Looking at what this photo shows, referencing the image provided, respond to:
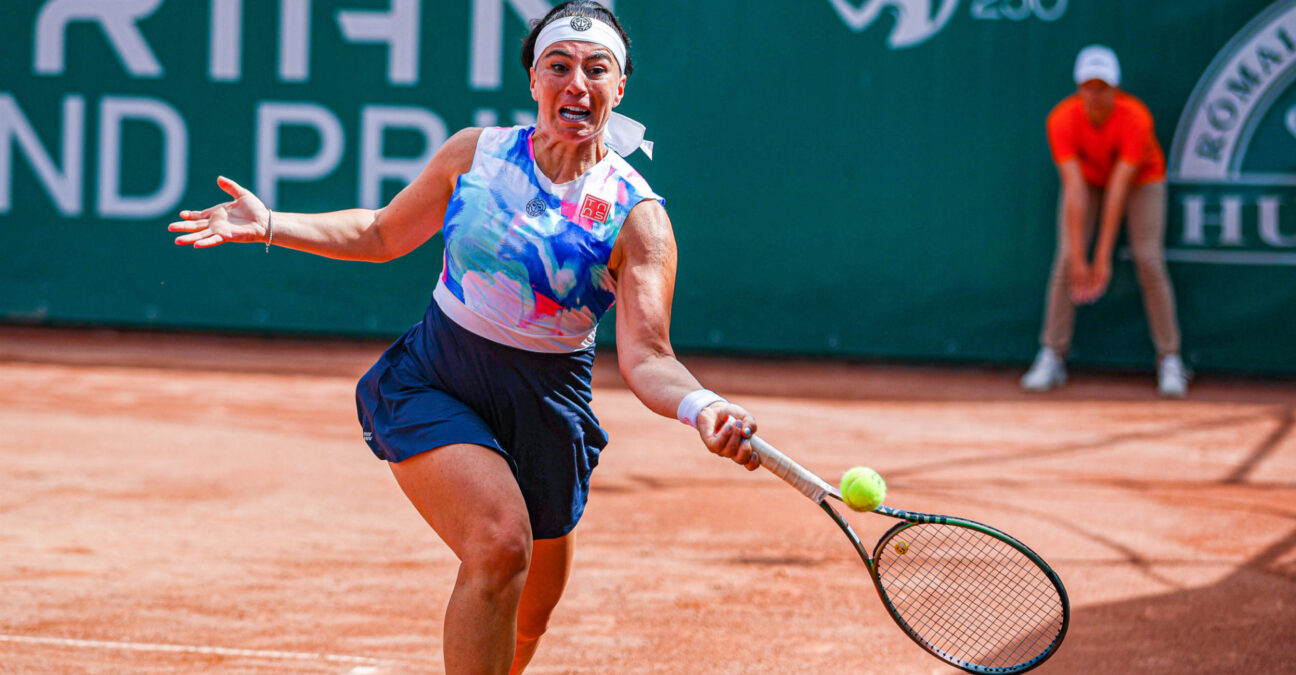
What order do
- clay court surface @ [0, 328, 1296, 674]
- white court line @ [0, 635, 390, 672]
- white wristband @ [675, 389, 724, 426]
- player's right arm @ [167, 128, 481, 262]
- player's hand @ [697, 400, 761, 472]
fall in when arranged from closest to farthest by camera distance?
player's hand @ [697, 400, 761, 472]
white wristband @ [675, 389, 724, 426]
player's right arm @ [167, 128, 481, 262]
white court line @ [0, 635, 390, 672]
clay court surface @ [0, 328, 1296, 674]

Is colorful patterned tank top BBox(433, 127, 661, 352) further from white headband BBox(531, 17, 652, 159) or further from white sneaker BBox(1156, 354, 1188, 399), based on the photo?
white sneaker BBox(1156, 354, 1188, 399)

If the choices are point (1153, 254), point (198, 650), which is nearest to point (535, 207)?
point (198, 650)

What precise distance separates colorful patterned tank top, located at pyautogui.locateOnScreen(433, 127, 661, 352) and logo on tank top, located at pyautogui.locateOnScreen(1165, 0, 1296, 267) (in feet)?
20.9

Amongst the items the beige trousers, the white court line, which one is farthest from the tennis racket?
the beige trousers

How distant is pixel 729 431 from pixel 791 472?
189 mm

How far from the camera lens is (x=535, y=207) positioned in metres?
2.96

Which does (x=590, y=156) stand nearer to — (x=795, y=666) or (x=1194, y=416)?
(x=795, y=666)

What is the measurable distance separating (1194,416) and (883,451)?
2.18m

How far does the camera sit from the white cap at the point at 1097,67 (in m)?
7.80

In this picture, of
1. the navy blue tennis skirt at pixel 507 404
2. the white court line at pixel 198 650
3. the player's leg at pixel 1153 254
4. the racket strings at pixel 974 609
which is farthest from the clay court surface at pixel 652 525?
the navy blue tennis skirt at pixel 507 404

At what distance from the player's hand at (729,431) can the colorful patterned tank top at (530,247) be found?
467 mm

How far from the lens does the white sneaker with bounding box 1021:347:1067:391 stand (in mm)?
8383

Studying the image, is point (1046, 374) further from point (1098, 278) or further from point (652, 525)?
point (652, 525)

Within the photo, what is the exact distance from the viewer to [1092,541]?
5.14 m
